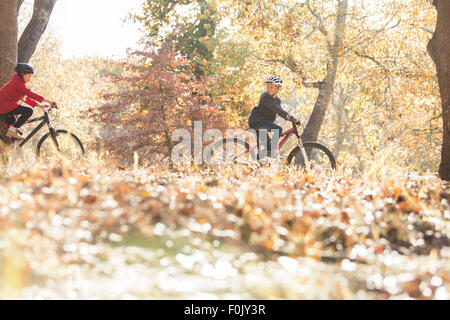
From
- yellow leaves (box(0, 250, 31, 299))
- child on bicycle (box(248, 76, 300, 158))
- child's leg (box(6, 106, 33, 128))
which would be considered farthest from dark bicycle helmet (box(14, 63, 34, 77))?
yellow leaves (box(0, 250, 31, 299))

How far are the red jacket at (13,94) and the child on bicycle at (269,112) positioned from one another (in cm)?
390

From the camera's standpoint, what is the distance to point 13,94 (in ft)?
23.8

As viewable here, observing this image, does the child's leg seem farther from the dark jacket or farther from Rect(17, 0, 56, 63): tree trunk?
the dark jacket

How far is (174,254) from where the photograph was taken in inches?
111

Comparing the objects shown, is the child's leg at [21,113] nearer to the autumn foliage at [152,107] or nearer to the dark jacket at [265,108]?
the dark jacket at [265,108]

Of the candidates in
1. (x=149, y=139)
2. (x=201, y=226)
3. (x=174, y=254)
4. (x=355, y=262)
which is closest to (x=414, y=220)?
(x=355, y=262)

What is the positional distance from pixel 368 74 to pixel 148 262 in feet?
52.4

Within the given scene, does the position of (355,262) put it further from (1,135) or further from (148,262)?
(1,135)

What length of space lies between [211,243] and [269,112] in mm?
4994

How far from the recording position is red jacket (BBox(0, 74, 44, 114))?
283 inches

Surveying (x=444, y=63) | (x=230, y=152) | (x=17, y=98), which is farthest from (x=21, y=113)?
(x=444, y=63)

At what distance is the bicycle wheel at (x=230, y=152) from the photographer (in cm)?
756

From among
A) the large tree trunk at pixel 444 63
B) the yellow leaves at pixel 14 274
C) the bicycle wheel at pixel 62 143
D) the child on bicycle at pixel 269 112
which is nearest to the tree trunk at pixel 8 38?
the bicycle wheel at pixel 62 143

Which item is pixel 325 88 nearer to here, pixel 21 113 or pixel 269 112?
pixel 269 112
